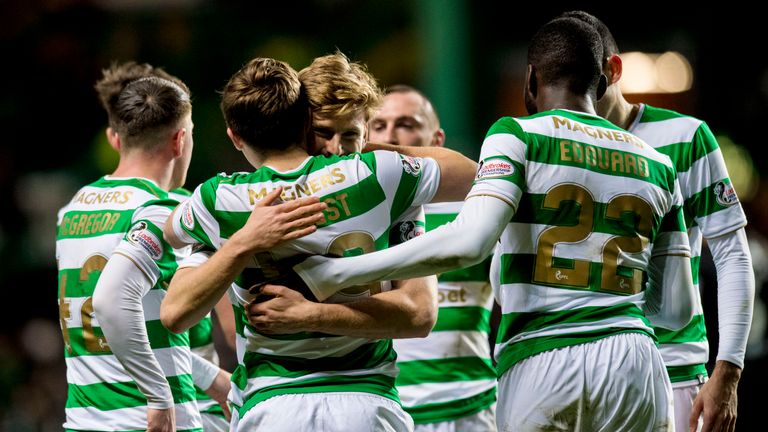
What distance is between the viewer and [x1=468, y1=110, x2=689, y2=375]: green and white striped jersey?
9.62 ft

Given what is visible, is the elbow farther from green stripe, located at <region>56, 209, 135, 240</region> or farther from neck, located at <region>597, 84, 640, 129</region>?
neck, located at <region>597, 84, 640, 129</region>

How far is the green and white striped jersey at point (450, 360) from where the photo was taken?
4332 millimetres

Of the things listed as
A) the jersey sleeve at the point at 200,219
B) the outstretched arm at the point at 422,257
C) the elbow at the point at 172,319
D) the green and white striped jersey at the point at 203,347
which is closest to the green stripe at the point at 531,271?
the outstretched arm at the point at 422,257

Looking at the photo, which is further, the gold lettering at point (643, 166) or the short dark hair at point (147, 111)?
the short dark hair at point (147, 111)

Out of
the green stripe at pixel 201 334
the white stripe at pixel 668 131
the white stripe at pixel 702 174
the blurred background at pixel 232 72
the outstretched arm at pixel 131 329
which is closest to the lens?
the outstretched arm at pixel 131 329

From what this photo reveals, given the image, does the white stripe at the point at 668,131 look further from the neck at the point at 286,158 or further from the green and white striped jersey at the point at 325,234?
the neck at the point at 286,158

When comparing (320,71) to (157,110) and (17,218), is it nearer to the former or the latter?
(157,110)

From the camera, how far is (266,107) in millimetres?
2916

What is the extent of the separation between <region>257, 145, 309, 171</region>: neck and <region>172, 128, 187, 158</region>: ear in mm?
1125

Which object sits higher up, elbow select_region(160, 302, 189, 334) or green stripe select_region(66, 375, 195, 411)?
elbow select_region(160, 302, 189, 334)

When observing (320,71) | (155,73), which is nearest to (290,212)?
(320,71)

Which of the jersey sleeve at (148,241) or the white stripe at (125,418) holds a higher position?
the jersey sleeve at (148,241)

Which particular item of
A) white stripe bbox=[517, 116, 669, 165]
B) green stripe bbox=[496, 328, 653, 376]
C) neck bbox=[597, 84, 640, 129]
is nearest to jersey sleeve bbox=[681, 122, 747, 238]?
neck bbox=[597, 84, 640, 129]

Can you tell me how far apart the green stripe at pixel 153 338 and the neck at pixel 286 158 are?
1.02 m
